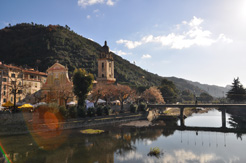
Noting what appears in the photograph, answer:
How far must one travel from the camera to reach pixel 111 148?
1235 inches

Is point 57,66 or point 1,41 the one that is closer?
point 57,66

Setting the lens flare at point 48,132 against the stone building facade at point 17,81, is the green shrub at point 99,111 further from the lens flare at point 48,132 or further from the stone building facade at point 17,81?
the stone building facade at point 17,81

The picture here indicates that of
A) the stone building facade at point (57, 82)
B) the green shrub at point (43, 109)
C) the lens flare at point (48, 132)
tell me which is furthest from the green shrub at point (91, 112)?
the stone building facade at point (57, 82)

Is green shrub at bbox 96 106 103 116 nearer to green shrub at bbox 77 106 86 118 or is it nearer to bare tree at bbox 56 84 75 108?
green shrub at bbox 77 106 86 118

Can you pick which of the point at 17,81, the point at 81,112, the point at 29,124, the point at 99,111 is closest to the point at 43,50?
the point at 17,81

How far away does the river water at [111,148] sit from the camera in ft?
85.0

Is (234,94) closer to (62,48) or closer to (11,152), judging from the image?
(11,152)

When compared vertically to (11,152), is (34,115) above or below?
above

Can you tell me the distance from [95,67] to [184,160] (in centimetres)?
11199

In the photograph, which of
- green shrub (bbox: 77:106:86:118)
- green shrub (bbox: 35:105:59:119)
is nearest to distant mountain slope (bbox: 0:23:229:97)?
green shrub (bbox: 77:106:86:118)

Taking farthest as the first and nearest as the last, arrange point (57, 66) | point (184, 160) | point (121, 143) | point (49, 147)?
point (57, 66) → point (121, 143) → point (49, 147) → point (184, 160)

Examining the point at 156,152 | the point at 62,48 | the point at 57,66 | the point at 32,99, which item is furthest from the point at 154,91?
the point at 62,48

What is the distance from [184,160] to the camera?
25547mm

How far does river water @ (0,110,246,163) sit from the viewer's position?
25.9 m
